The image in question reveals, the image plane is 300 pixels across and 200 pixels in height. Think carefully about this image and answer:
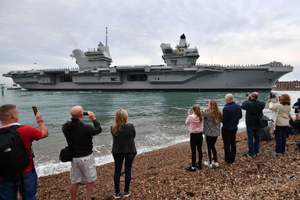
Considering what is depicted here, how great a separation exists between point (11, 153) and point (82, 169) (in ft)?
3.35

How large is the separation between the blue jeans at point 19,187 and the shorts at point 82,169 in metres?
0.53

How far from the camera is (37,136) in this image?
195cm

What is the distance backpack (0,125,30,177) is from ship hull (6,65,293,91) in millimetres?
35616

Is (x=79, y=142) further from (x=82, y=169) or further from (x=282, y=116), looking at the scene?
(x=282, y=116)

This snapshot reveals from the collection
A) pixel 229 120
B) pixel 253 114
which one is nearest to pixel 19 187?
pixel 229 120

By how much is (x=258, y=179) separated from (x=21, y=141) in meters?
3.45

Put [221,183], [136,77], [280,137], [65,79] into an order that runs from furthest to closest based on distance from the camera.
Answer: [65,79], [136,77], [280,137], [221,183]

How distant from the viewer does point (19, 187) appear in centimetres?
192

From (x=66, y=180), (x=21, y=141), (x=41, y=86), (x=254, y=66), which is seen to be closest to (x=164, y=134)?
(x=66, y=180)

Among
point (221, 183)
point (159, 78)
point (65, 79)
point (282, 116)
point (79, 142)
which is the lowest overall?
point (221, 183)

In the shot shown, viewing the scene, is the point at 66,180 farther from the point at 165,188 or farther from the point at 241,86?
the point at 241,86

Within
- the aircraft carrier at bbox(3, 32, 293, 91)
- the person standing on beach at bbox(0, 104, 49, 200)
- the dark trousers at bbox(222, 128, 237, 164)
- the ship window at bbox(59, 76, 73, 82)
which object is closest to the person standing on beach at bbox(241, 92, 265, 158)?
the dark trousers at bbox(222, 128, 237, 164)

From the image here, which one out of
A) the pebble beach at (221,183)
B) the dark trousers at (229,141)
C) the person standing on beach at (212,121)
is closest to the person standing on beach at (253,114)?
the pebble beach at (221,183)

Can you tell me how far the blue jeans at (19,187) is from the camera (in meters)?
1.82
